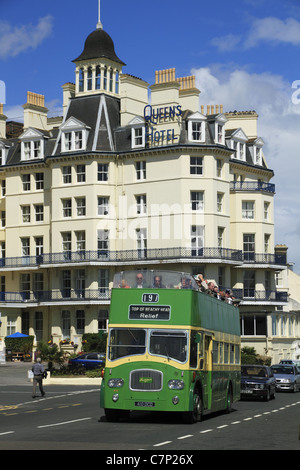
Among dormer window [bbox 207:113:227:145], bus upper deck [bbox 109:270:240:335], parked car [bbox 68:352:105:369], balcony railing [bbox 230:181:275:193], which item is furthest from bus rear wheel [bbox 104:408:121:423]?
balcony railing [bbox 230:181:275:193]

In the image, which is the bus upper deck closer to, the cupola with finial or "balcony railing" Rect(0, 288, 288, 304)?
"balcony railing" Rect(0, 288, 288, 304)

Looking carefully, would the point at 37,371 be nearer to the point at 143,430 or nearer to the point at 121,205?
the point at 143,430

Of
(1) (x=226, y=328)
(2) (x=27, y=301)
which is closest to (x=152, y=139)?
(2) (x=27, y=301)

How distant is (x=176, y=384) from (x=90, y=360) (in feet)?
106

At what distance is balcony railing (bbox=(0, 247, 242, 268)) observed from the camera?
67000 millimetres

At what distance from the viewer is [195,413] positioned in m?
22.9

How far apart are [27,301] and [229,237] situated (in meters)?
16.8

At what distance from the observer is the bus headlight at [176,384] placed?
21.9 m

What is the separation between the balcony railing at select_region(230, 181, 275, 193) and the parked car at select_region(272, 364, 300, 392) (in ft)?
94.9

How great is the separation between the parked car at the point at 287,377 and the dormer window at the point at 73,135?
98.2 feet

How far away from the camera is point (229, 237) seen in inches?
2773

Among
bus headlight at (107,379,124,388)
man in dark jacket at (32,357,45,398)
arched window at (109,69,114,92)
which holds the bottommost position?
man in dark jacket at (32,357,45,398)

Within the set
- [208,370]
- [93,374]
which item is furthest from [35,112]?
[208,370]

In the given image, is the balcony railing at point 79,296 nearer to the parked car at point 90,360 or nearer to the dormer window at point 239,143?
the dormer window at point 239,143
